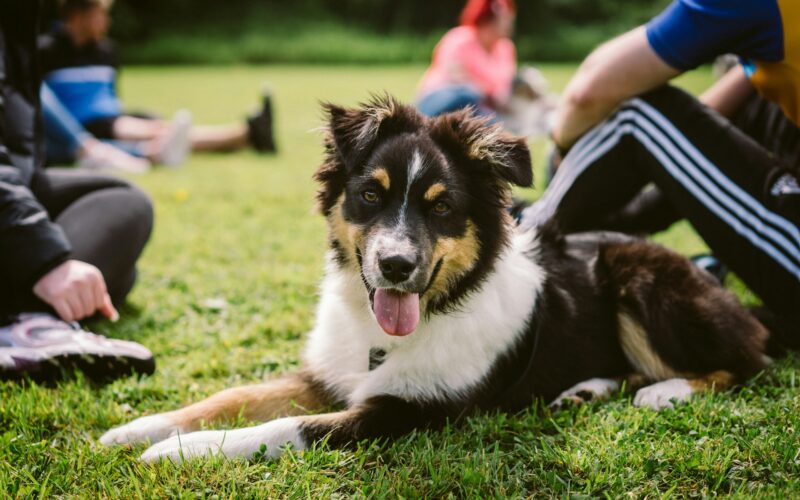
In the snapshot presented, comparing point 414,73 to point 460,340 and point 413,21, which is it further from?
point 460,340

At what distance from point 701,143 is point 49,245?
3.34m

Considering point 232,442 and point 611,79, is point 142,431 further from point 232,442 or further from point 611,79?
point 611,79

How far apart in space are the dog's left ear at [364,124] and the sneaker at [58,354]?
146cm

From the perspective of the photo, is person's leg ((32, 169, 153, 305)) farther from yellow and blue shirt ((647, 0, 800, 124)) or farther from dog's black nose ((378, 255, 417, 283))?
yellow and blue shirt ((647, 0, 800, 124))

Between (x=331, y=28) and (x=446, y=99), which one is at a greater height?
(x=446, y=99)

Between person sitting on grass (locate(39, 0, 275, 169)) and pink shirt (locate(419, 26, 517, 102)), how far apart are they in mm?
3632

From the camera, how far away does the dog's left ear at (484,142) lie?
2.91 metres

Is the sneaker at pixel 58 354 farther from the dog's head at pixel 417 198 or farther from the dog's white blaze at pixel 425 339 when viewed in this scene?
the dog's head at pixel 417 198

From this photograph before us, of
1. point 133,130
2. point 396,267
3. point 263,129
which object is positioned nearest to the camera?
→ point 396,267

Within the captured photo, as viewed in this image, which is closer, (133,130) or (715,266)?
(715,266)

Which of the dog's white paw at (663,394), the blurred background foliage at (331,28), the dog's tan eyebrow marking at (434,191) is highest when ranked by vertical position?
the dog's tan eyebrow marking at (434,191)

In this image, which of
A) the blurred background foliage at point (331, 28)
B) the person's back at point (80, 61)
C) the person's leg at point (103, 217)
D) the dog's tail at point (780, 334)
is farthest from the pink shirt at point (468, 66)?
the blurred background foliage at point (331, 28)

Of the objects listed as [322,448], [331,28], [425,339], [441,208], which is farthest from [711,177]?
[331,28]

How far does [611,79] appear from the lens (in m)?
3.59
